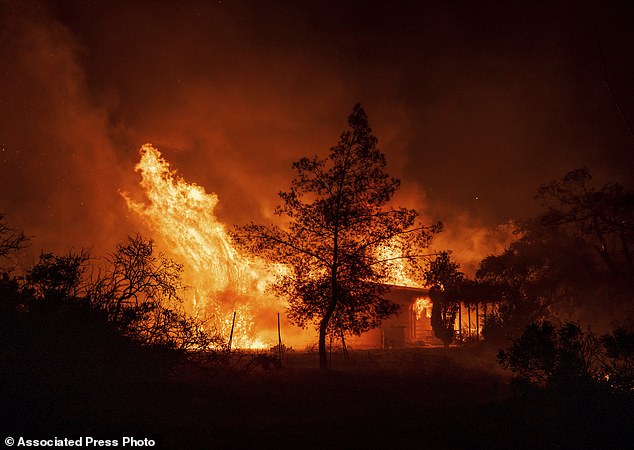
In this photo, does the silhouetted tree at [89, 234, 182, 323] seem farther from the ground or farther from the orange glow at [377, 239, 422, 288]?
the orange glow at [377, 239, 422, 288]

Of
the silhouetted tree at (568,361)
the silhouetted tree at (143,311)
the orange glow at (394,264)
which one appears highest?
the orange glow at (394,264)

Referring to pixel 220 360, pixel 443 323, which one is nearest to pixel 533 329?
pixel 220 360

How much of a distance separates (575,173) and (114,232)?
36.4m

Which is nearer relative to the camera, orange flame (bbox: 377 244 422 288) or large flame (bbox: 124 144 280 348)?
orange flame (bbox: 377 244 422 288)

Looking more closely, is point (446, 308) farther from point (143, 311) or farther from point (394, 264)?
point (143, 311)

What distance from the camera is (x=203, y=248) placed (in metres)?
34.5

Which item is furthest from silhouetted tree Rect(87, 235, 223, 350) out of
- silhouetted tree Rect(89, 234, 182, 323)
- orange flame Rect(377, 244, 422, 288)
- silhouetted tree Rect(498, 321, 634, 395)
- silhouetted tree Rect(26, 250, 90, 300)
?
silhouetted tree Rect(498, 321, 634, 395)

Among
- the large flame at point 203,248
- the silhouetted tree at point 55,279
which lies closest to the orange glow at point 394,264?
the silhouetted tree at point 55,279

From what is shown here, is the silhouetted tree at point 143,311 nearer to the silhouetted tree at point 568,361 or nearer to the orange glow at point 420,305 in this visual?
the silhouetted tree at point 568,361

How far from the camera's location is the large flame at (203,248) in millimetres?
34406

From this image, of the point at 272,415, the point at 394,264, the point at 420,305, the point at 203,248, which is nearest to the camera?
the point at 272,415

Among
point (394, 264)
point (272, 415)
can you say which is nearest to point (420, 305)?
point (394, 264)

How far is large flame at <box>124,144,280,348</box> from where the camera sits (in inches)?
1355

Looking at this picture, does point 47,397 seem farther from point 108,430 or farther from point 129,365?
point 129,365
